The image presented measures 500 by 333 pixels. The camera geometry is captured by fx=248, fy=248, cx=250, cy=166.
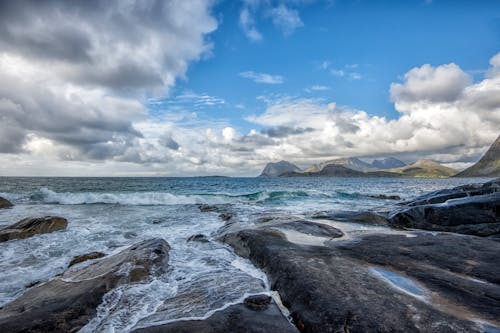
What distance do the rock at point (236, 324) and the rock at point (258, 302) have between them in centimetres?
11

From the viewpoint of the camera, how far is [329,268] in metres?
6.73

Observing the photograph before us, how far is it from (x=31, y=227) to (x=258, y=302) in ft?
52.4

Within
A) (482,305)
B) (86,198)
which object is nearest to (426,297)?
(482,305)

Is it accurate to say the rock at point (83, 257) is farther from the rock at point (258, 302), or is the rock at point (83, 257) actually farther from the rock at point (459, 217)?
the rock at point (459, 217)

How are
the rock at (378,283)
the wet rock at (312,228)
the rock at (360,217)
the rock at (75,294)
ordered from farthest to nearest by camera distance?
the rock at (360,217) → the wet rock at (312,228) → the rock at (75,294) → the rock at (378,283)

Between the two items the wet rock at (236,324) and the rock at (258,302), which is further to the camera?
the rock at (258,302)

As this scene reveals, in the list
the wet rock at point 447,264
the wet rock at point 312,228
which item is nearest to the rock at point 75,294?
the wet rock at point 312,228

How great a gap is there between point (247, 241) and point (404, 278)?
5712mm

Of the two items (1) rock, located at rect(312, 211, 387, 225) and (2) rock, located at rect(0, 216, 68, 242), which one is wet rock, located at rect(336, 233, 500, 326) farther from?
(2) rock, located at rect(0, 216, 68, 242)

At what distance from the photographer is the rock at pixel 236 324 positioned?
438cm

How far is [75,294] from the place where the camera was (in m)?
6.02

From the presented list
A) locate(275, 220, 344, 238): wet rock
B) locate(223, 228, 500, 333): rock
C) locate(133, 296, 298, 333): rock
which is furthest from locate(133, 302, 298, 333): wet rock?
locate(275, 220, 344, 238): wet rock

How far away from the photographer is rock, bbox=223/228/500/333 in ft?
14.2

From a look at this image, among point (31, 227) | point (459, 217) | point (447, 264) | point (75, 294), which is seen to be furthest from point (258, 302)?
point (31, 227)
